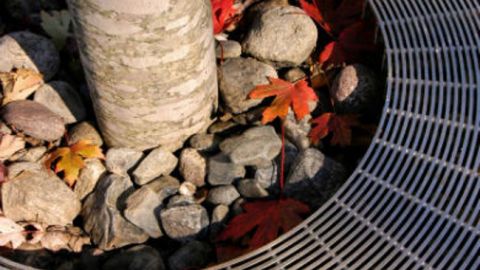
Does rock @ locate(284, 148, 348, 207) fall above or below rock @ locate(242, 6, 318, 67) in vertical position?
below

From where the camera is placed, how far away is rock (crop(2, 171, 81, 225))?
9.02 ft

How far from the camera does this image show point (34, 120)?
295 cm

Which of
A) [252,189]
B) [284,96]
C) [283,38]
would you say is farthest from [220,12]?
[252,189]

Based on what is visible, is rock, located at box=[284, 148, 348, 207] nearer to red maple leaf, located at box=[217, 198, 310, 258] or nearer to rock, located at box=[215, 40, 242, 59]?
red maple leaf, located at box=[217, 198, 310, 258]

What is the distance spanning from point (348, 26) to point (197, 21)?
1115 millimetres

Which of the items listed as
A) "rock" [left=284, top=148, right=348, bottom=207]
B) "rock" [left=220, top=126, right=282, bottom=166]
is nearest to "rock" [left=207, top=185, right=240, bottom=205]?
"rock" [left=220, top=126, right=282, bottom=166]

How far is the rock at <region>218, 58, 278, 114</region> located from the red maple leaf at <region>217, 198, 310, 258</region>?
61cm

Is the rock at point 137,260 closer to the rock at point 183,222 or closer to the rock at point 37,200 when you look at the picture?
the rock at point 183,222

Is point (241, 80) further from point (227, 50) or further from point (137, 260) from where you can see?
point (137, 260)

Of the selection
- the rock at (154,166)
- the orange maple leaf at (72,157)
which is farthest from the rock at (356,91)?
the orange maple leaf at (72,157)

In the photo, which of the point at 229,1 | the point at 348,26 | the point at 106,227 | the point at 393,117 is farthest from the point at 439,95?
the point at 106,227

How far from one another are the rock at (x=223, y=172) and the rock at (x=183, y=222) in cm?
22

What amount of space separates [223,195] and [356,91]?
90 centimetres

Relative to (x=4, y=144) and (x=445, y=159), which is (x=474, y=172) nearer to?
(x=445, y=159)
